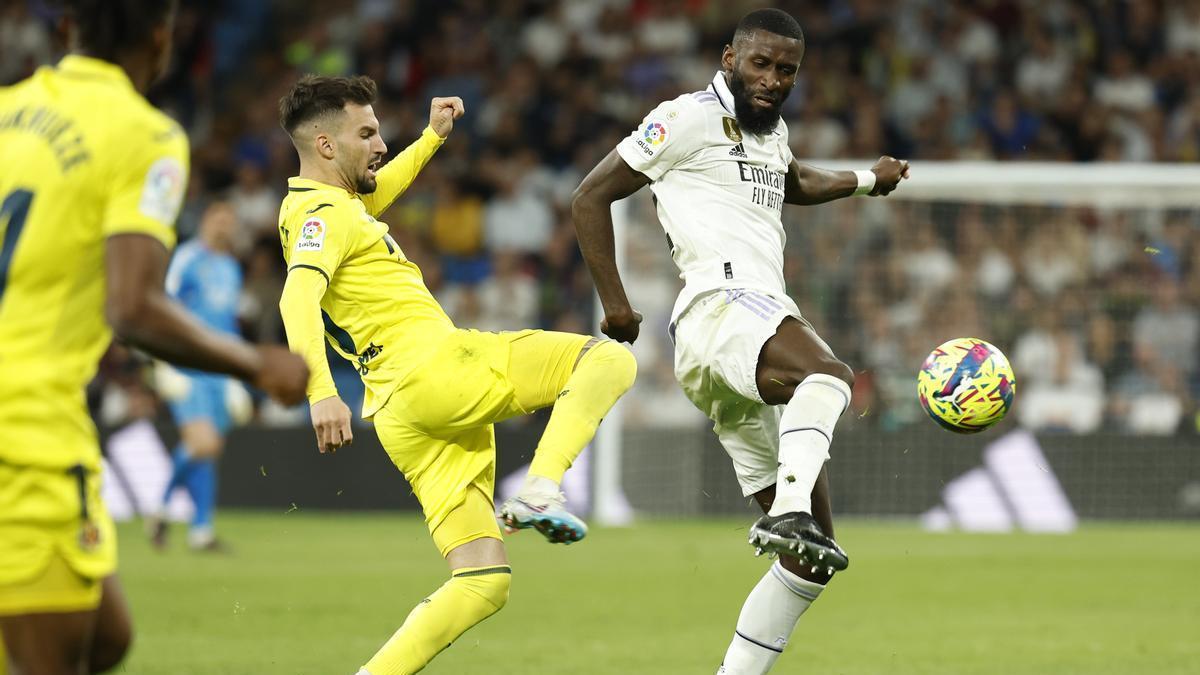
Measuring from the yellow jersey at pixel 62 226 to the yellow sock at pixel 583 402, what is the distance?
6.82 ft

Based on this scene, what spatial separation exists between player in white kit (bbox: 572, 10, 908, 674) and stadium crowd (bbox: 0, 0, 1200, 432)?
880cm

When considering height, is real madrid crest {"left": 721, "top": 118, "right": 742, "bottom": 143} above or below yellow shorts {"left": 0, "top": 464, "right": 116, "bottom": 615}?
above

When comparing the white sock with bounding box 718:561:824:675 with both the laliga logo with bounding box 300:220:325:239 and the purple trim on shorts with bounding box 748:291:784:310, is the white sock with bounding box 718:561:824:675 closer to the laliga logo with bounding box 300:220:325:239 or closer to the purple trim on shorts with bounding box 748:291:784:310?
the purple trim on shorts with bounding box 748:291:784:310

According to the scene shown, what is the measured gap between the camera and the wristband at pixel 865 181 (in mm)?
6535

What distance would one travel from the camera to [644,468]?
15117mm

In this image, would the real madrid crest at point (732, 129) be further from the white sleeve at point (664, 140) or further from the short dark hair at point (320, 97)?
the short dark hair at point (320, 97)

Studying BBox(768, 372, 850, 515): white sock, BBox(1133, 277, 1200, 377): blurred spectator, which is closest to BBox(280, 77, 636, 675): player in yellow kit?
BBox(768, 372, 850, 515): white sock

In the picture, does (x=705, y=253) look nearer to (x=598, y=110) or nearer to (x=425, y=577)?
(x=425, y=577)

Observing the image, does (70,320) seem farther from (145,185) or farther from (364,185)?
(364,185)

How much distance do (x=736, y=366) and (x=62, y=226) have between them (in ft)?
8.96

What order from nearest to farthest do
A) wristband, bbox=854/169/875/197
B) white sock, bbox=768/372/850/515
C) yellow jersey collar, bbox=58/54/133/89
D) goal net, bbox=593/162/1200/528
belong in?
yellow jersey collar, bbox=58/54/133/89 → white sock, bbox=768/372/850/515 → wristband, bbox=854/169/875/197 → goal net, bbox=593/162/1200/528

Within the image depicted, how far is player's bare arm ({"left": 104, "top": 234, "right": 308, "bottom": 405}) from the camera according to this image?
334 centimetres

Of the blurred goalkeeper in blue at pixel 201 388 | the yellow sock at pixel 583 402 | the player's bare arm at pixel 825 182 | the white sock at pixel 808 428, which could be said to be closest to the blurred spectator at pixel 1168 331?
the blurred goalkeeper in blue at pixel 201 388

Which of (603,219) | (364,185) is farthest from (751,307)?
(364,185)
